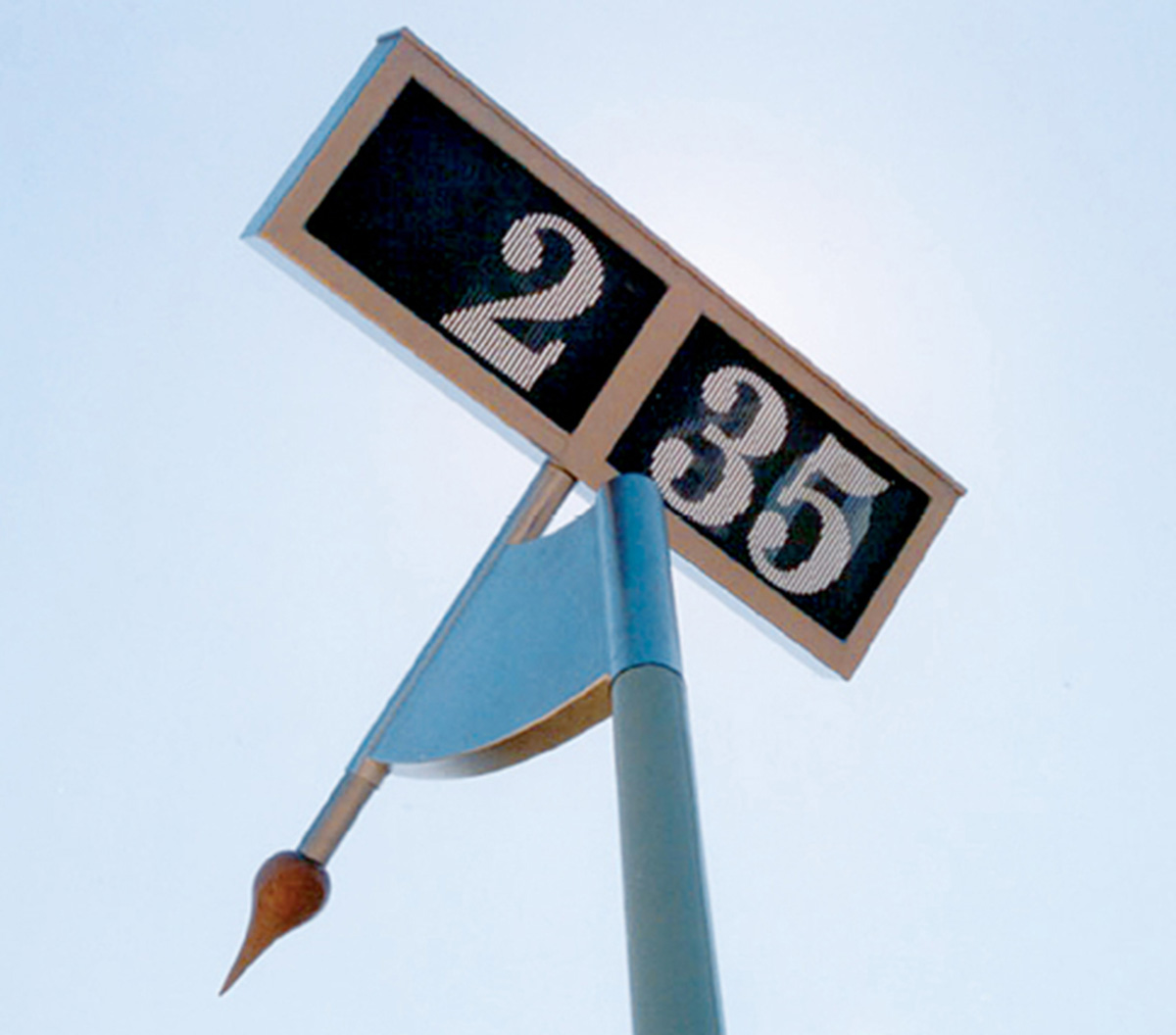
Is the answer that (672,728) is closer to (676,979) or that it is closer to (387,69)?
(676,979)

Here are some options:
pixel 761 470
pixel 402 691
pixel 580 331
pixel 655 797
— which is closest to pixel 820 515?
pixel 761 470

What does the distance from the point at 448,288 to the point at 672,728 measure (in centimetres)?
100

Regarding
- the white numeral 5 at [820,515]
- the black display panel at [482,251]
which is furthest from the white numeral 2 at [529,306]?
the white numeral 5 at [820,515]

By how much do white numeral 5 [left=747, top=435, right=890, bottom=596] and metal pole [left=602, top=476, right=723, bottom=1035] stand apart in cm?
77

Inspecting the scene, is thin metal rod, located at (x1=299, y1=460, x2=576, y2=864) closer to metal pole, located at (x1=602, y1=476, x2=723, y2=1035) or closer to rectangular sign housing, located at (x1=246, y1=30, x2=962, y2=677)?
rectangular sign housing, located at (x1=246, y1=30, x2=962, y2=677)

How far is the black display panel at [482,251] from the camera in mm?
1849

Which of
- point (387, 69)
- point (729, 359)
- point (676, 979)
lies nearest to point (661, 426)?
point (729, 359)

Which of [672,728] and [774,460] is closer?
[672,728]

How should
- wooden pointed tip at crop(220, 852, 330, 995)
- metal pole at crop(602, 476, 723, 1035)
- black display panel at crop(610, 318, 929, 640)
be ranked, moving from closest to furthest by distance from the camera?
metal pole at crop(602, 476, 723, 1035), wooden pointed tip at crop(220, 852, 330, 995), black display panel at crop(610, 318, 929, 640)

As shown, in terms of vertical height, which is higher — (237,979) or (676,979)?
(676,979)

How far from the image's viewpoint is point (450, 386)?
73.3 inches

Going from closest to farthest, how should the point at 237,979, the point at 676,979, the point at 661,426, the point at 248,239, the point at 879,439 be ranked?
the point at 676,979, the point at 237,979, the point at 248,239, the point at 661,426, the point at 879,439

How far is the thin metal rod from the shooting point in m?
1.42

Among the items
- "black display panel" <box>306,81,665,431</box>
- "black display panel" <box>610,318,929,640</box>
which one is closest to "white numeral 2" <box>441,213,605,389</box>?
"black display panel" <box>306,81,665,431</box>
